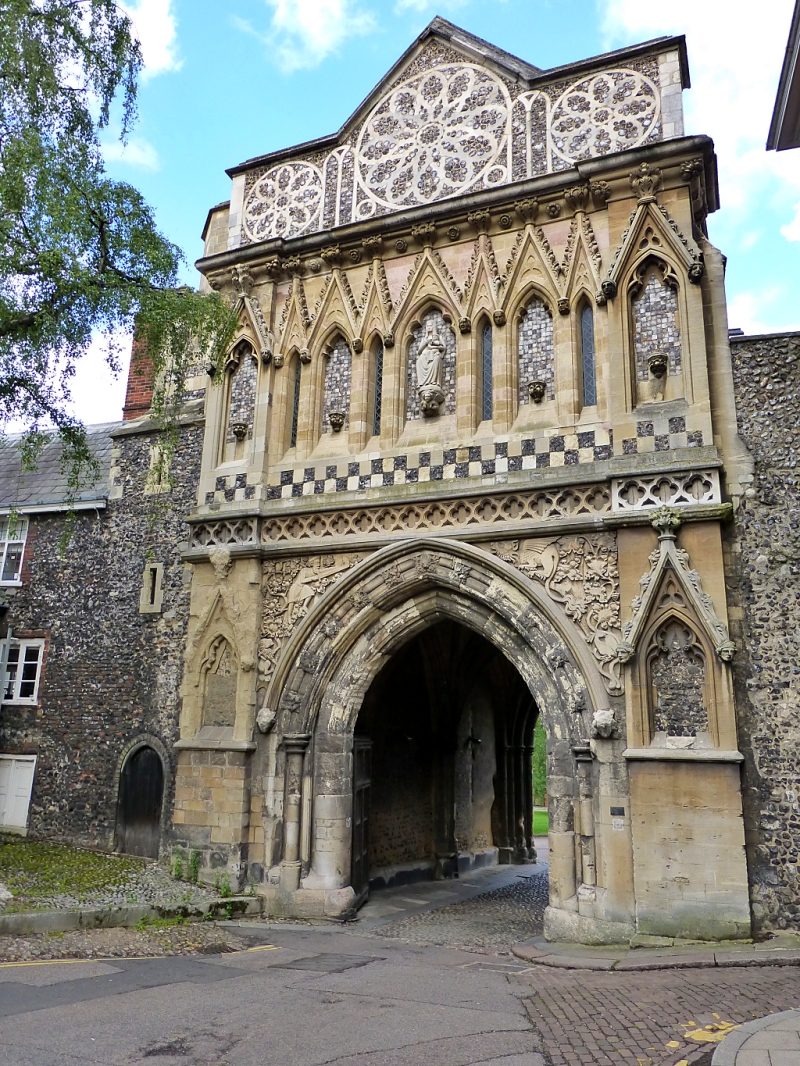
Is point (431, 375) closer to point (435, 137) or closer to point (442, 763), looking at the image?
point (435, 137)

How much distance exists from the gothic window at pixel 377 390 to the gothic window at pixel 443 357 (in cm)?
43

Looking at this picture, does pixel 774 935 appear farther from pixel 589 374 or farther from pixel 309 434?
pixel 309 434

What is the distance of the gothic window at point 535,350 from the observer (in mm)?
10727

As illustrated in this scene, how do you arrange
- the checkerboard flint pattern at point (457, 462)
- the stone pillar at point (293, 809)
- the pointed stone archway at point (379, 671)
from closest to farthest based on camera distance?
the pointed stone archway at point (379, 671) → the checkerboard flint pattern at point (457, 462) → the stone pillar at point (293, 809)

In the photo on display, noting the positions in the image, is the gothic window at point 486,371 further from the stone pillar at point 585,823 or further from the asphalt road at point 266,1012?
the asphalt road at point 266,1012

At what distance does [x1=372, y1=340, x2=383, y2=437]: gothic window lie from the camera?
1171cm

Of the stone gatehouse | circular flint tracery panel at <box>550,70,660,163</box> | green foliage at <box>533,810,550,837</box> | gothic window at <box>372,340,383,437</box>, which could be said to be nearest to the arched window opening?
the stone gatehouse

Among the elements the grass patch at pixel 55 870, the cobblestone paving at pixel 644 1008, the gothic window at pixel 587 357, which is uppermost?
the gothic window at pixel 587 357

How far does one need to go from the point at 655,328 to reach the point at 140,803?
31.4 ft

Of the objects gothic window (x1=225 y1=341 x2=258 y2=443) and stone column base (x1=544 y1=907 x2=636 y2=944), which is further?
gothic window (x1=225 y1=341 x2=258 y2=443)

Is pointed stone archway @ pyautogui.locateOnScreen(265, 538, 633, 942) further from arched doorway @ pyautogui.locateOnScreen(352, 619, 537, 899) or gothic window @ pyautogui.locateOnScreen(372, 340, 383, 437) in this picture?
gothic window @ pyautogui.locateOnScreen(372, 340, 383, 437)

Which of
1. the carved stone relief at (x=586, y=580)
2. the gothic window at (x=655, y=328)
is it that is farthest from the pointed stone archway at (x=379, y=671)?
the gothic window at (x=655, y=328)

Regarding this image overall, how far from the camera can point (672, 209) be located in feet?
33.7

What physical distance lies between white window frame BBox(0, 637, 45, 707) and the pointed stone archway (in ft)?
17.0
